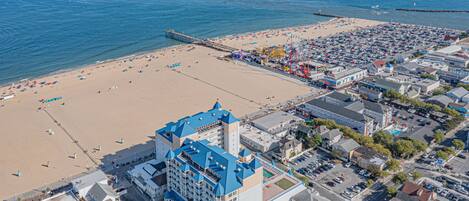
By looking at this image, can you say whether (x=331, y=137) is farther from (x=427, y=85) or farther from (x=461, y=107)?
(x=427, y=85)

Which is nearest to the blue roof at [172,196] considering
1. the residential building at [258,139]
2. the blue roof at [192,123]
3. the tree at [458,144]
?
the blue roof at [192,123]

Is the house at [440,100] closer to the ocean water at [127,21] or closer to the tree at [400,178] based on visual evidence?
the tree at [400,178]

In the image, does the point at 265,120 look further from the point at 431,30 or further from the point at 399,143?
the point at 431,30

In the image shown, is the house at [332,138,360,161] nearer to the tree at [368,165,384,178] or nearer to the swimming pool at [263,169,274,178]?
the tree at [368,165,384,178]

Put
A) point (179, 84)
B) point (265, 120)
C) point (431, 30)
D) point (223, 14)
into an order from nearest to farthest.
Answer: point (265, 120)
point (179, 84)
point (431, 30)
point (223, 14)

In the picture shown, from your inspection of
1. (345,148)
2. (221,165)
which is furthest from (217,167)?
(345,148)

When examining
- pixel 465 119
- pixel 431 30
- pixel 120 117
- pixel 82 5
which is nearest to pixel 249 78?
pixel 120 117
